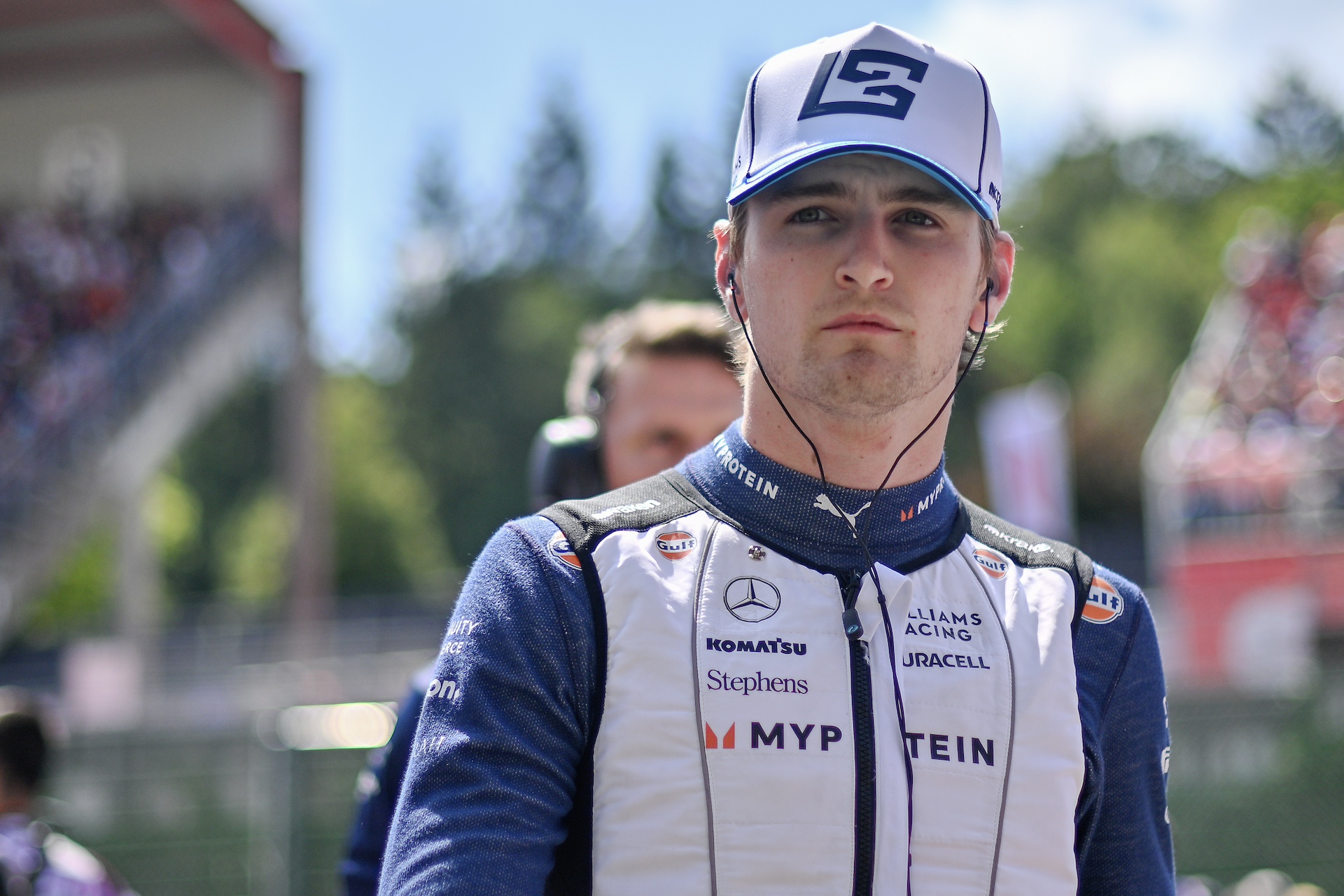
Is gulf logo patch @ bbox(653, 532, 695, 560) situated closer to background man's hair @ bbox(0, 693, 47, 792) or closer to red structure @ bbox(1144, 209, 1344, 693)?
background man's hair @ bbox(0, 693, 47, 792)

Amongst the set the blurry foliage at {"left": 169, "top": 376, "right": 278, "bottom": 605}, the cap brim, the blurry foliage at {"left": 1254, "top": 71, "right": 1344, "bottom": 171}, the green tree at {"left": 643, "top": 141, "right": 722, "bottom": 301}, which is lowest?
the cap brim

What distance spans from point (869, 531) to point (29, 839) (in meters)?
3.35

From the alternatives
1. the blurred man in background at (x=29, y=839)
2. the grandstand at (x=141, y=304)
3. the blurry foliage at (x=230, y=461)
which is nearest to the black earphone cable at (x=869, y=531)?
the blurred man in background at (x=29, y=839)

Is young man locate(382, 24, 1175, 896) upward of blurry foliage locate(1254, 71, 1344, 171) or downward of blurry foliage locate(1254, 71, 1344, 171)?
downward

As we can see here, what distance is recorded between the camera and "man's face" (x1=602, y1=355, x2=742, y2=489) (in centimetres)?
Result: 271

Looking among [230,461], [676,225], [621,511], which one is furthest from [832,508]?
[230,461]

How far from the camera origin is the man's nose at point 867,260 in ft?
5.00

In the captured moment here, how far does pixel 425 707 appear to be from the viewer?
1.46m

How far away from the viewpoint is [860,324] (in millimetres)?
1545

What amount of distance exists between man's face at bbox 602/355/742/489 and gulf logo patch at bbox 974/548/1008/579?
105 centimetres

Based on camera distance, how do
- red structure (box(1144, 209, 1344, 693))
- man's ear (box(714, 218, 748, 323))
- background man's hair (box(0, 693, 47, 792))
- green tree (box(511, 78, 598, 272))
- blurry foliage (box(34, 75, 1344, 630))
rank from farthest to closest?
green tree (box(511, 78, 598, 272))
blurry foliage (box(34, 75, 1344, 630))
red structure (box(1144, 209, 1344, 693))
background man's hair (box(0, 693, 47, 792))
man's ear (box(714, 218, 748, 323))

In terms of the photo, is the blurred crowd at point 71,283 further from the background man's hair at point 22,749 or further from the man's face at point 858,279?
the man's face at point 858,279

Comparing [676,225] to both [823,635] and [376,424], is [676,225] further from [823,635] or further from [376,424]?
[823,635]

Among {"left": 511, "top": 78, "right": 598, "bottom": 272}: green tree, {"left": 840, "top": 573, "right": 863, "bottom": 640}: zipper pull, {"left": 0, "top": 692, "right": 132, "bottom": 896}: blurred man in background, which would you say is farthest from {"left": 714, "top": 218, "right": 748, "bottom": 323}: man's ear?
{"left": 511, "top": 78, "right": 598, "bottom": 272}: green tree
